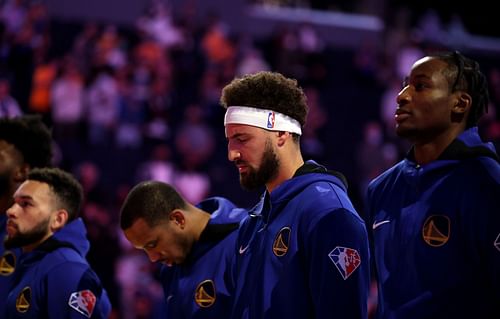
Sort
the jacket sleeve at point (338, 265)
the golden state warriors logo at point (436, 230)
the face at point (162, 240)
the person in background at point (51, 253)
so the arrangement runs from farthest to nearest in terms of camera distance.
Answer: the person in background at point (51, 253), the face at point (162, 240), the golden state warriors logo at point (436, 230), the jacket sleeve at point (338, 265)

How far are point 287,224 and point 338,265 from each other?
1.02ft

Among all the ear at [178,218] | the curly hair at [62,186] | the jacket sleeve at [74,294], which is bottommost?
the jacket sleeve at [74,294]

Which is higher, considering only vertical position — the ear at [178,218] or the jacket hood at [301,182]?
the jacket hood at [301,182]

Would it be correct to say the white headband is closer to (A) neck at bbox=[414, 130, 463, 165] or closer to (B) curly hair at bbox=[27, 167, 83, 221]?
(A) neck at bbox=[414, 130, 463, 165]

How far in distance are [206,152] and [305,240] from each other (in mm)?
9713

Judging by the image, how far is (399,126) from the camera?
11.5 feet

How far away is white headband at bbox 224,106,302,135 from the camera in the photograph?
142 inches

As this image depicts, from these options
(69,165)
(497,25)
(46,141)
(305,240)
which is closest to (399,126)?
(305,240)

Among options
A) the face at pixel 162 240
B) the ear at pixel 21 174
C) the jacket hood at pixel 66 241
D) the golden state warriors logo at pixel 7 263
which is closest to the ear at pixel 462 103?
the face at pixel 162 240

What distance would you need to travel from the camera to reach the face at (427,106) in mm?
3449

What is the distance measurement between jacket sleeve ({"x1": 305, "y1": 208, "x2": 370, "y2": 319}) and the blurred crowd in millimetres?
6280

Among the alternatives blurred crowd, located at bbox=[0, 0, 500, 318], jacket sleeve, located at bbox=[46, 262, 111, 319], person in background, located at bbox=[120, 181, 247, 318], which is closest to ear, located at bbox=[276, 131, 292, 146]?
person in background, located at bbox=[120, 181, 247, 318]

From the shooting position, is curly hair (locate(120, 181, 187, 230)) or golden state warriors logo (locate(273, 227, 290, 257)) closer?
golden state warriors logo (locate(273, 227, 290, 257))

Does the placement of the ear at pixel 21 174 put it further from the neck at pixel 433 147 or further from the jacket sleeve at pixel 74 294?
the neck at pixel 433 147
